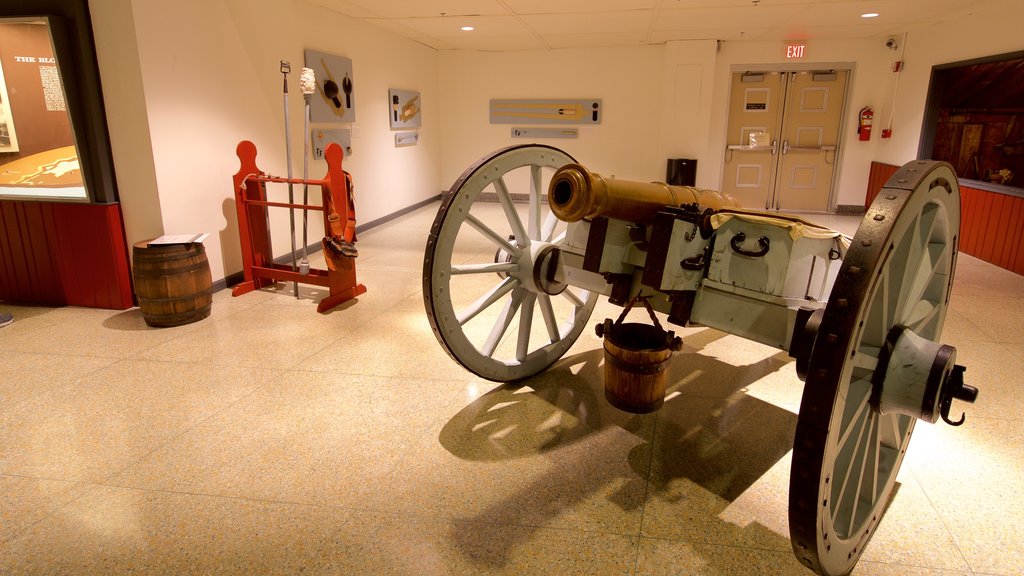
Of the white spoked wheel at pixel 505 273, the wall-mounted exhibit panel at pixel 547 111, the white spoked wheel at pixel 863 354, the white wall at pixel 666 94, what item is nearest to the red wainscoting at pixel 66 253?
the white spoked wheel at pixel 505 273

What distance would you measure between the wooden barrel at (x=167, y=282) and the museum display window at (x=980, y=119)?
7.26 m

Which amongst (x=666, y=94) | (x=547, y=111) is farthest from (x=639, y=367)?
(x=547, y=111)

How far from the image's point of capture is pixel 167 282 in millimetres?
3797

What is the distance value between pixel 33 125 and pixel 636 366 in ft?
14.9

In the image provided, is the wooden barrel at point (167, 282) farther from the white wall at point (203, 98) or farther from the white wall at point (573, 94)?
the white wall at point (573, 94)

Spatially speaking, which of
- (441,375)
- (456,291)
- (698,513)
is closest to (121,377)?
(441,375)

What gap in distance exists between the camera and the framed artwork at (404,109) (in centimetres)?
786

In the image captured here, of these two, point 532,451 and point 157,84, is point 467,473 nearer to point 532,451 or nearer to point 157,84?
point 532,451

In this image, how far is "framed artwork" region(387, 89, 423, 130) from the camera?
7855 mm

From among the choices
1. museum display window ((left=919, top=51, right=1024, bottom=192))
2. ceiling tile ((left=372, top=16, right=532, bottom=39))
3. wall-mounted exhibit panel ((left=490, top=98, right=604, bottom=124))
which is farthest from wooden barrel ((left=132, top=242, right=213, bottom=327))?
museum display window ((left=919, top=51, right=1024, bottom=192))

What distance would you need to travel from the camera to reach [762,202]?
9.45 metres

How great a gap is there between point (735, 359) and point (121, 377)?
132 inches

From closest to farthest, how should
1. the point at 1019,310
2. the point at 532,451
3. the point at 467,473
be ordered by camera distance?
the point at 467,473, the point at 532,451, the point at 1019,310

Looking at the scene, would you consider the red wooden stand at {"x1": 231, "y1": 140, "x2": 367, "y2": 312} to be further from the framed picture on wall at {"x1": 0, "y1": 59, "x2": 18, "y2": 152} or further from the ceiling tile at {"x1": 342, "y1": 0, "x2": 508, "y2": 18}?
the ceiling tile at {"x1": 342, "y1": 0, "x2": 508, "y2": 18}
